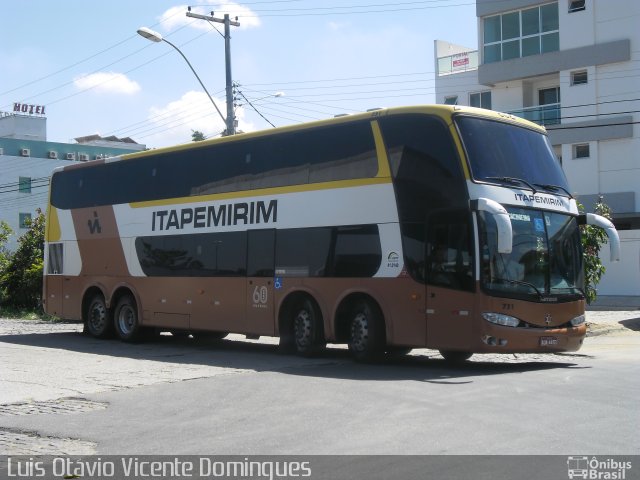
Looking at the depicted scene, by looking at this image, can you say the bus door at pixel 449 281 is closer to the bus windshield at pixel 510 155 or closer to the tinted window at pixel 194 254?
the bus windshield at pixel 510 155

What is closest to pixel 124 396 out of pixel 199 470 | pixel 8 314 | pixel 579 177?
pixel 199 470

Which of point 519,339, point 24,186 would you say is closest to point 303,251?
point 519,339

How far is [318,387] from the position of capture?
12.2 m

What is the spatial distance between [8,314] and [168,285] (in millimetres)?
14672

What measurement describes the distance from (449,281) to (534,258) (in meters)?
1.46

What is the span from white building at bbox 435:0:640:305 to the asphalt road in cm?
2301

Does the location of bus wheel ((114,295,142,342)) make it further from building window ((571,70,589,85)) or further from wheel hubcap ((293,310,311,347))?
building window ((571,70,589,85))

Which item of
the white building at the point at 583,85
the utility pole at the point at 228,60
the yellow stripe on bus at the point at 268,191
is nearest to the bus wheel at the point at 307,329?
the yellow stripe on bus at the point at 268,191

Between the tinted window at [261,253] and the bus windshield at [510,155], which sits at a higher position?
the bus windshield at [510,155]

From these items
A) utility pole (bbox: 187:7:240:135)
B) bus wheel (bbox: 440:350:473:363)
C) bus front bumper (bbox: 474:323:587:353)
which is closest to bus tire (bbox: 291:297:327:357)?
bus wheel (bbox: 440:350:473:363)

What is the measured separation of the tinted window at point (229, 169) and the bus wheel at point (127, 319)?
8.06ft

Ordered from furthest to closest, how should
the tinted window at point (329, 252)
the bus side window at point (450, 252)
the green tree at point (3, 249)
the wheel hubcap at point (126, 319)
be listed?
the green tree at point (3, 249) → the wheel hubcap at point (126, 319) → the tinted window at point (329, 252) → the bus side window at point (450, 252)

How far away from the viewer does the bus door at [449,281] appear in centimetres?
1388

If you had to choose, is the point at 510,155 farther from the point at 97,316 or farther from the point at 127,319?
the point at 97,316
